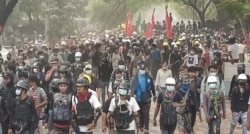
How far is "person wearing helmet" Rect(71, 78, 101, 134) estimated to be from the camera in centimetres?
820

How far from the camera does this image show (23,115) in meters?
8.45

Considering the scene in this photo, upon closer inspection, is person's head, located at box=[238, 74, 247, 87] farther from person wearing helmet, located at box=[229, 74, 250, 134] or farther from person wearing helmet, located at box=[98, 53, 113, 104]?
person wearing helmet, located at box=[98, 53, 113, 104]

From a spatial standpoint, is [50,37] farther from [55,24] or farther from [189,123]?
[189,123]

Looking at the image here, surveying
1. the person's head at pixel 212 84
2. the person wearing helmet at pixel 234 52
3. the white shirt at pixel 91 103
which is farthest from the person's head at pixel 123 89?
the person wearing helmet at pixel 234 52

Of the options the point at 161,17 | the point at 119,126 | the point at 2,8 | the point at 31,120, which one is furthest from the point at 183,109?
the point at 161,17

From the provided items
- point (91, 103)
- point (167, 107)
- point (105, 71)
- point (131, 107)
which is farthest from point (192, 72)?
point (105, 71)

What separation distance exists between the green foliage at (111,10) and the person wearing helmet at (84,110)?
40375mm

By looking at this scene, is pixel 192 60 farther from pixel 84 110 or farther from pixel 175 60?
pixel 84 110

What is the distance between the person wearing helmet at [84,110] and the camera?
8195mm

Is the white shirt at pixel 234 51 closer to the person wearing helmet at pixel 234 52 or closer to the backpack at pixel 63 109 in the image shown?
the person wearing helmet at pixel 234 52

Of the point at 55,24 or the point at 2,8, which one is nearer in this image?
the point at 2,8

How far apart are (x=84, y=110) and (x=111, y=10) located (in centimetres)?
4308

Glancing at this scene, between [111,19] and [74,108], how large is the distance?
45135mm

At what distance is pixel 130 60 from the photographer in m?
19.0
